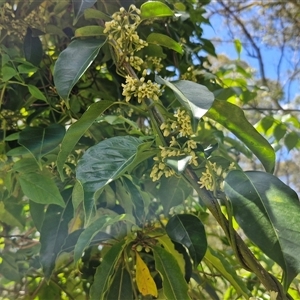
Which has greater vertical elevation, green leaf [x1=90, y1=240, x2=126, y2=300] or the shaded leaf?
green leaf [x1=90, y1=240, x2=126, y2=300]

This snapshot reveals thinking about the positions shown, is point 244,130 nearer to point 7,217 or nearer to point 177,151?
point 177,151

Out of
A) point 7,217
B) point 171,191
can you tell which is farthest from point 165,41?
point 7,217

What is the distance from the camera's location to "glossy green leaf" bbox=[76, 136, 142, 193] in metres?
0.26

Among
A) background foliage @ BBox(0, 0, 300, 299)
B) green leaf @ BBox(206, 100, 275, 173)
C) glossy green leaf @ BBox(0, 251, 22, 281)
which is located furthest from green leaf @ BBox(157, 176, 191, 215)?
glossy green leaf @ BBox(0, 251, 22, 281)

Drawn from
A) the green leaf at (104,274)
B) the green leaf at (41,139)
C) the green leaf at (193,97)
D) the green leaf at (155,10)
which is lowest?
the green leaf at (104,274)

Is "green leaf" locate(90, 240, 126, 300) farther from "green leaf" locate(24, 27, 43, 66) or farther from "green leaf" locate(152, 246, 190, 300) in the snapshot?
"green leaf" locate(24, 27, 43, 66)

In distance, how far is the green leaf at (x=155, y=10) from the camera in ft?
1.19

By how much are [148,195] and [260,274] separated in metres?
0.17

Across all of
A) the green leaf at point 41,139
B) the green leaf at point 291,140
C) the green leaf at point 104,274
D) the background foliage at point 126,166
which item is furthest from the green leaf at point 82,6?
the green leaf at point 291,140

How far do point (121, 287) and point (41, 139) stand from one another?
0.16 metres

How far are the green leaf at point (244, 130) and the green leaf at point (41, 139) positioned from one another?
14cm

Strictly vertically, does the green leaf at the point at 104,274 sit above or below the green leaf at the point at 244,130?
below

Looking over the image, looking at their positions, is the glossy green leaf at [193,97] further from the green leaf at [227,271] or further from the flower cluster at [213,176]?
the green leaf at [227,271]

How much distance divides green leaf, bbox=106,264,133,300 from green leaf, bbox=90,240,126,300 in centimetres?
2
